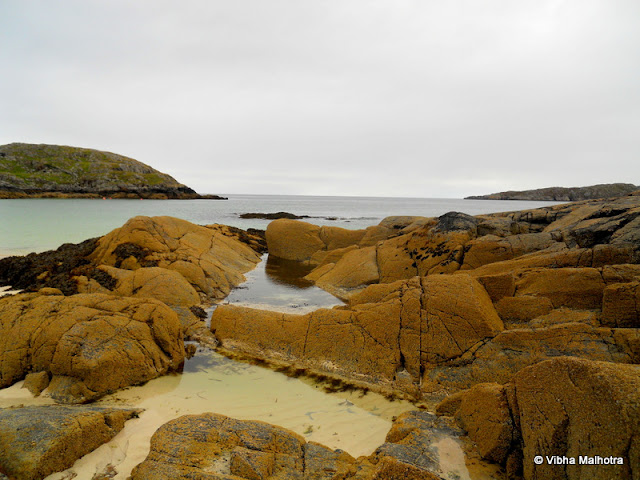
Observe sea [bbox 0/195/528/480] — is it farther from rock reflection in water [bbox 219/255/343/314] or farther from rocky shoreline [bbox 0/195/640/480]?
rock reflection in water [bbox 219/255/343/314]

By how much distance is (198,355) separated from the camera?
31.2 feet

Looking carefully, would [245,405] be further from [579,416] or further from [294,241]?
[294,241]

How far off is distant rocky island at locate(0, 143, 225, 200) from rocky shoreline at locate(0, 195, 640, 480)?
101m

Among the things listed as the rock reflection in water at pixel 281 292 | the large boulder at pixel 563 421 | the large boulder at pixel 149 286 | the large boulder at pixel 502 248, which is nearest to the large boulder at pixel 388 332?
→ the large boulder at pixel 563 421

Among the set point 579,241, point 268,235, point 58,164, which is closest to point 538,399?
point 579,241

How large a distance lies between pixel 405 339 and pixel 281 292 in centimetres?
853

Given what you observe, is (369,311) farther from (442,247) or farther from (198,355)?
(442,247)

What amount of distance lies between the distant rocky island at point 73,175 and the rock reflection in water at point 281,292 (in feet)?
339

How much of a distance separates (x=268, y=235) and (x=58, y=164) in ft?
373

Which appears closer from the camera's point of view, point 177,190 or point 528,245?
point 528,245

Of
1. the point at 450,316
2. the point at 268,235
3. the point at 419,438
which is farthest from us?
the point at 268,235

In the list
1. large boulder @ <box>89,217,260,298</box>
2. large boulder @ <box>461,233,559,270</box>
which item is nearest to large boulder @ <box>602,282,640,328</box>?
large boulder @ <box>461,233,559,270</box>

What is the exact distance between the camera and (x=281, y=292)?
1598 cm

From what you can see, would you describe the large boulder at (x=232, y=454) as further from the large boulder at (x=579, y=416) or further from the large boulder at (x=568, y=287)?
the large boulder at (x=568, y=287)
